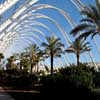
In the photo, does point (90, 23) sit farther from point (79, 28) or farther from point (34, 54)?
point (34, 54)

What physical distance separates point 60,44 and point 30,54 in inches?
704

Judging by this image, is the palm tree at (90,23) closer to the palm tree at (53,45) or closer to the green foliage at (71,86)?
the green foliage at (71,86)

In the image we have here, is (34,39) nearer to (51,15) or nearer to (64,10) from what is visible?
(51,15)

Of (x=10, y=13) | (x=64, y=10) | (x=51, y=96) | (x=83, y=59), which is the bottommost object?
(x=51, y=96)

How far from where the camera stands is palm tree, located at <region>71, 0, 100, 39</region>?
82.0 ft

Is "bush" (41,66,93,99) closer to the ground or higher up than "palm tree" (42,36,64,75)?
closer to the ground

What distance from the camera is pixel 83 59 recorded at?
53.1m

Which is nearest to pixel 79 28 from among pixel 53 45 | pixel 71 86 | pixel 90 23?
pixel 90 23

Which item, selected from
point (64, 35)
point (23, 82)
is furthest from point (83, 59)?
point (23, 82)

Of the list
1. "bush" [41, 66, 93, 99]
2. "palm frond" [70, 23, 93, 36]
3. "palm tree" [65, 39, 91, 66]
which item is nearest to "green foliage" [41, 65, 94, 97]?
"bush" [41, 66, 93, 99]

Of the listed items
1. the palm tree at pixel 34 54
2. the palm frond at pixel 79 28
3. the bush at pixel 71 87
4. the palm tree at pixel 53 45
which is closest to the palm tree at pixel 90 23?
the palm frond at pixel 79 28

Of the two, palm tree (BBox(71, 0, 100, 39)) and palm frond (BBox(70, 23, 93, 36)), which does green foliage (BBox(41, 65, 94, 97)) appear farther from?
palm tree (BBox(71, 0, 100, 39))

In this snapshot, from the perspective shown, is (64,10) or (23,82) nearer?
(23,82)

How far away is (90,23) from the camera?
1062 inches
